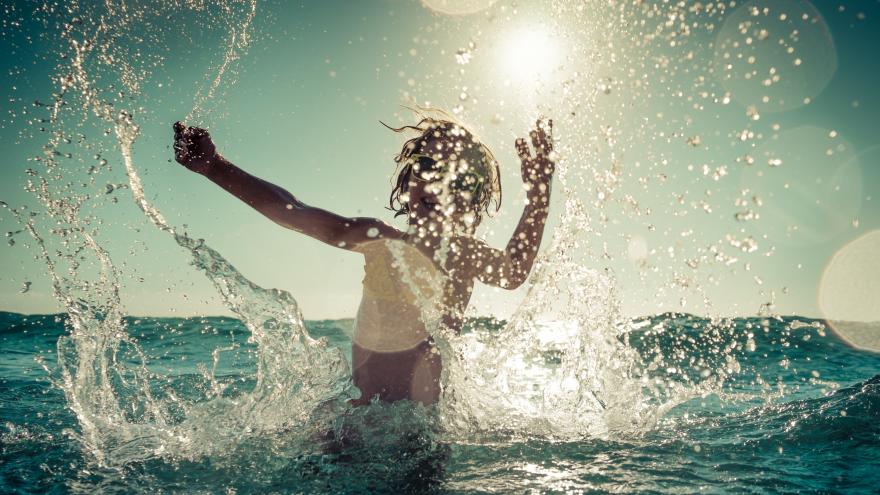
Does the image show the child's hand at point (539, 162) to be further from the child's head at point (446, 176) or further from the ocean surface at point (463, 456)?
the ocean surface at point (463, 456)

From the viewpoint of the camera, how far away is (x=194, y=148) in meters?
2.32

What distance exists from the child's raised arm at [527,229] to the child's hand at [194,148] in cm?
140

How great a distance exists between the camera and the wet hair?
297 centimetres

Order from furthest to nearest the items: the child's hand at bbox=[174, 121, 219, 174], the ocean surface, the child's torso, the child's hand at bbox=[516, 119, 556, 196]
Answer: the child's hand at bbox=[516, 119, 556, 196] → the child's torso → the child's hand at bbox=[174, 121, 219, 174] → the ocean surface

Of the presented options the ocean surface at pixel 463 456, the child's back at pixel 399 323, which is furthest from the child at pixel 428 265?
the ocean surface at pixel 463 456

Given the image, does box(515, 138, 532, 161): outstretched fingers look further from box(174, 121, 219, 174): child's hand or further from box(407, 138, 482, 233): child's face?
box(174, 121, 219, 174): child's hand

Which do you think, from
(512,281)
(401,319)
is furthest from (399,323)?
(512,281)

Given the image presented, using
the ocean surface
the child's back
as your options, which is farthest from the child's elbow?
the ocean surface

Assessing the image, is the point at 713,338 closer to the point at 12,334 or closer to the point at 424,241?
the point at 424,241

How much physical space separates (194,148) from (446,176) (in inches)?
52.1

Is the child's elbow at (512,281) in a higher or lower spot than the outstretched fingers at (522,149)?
lower

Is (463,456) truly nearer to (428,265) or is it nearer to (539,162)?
(428,265)

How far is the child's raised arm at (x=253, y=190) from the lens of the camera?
91.3 inches

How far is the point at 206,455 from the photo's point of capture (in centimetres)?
253
